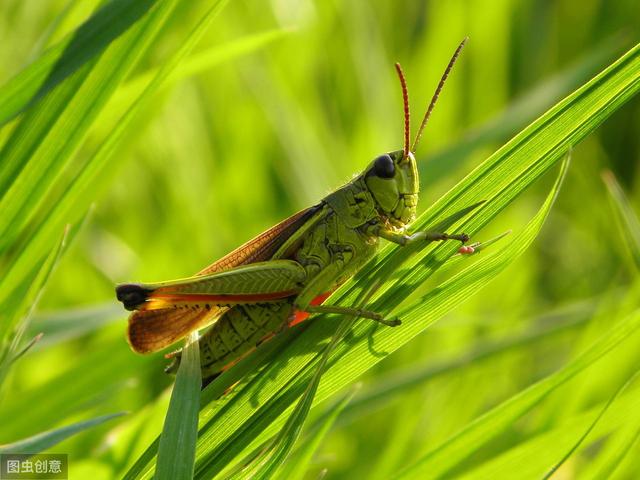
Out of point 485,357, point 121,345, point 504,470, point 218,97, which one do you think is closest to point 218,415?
point 504,470

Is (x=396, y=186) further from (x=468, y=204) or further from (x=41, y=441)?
(x=41, y=441)

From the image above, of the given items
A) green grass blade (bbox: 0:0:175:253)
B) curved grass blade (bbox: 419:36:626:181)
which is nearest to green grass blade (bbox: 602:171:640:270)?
curved grass blade (bbox: 419:36:626:181)

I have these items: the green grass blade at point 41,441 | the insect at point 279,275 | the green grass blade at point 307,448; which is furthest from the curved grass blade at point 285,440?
the insect at point 279,275

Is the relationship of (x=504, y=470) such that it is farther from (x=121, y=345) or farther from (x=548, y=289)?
(x=548, y=289)

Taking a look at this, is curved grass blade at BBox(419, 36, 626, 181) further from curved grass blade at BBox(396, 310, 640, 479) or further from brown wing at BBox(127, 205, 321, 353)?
curved grass blade at BBox(396, 310, 640, 479)

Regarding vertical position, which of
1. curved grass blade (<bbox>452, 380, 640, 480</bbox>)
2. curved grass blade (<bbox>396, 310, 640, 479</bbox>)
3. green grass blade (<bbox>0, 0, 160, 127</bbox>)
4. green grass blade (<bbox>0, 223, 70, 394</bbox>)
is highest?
green grass blade (<bbox>0, 0, 160, 127</bbox>)

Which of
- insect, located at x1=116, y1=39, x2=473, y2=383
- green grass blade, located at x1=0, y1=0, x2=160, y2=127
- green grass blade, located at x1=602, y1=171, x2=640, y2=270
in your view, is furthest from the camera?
insect, located at x1=116, y1=39, x2=473, y2=383

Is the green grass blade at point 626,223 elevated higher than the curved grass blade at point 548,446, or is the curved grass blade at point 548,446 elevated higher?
the green grass blade at point 626,223

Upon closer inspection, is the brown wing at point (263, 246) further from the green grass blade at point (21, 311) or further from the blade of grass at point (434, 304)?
the blade of grass at point (434, 304)
